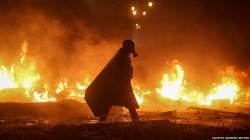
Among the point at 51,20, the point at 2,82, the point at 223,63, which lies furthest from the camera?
the point at 223,63

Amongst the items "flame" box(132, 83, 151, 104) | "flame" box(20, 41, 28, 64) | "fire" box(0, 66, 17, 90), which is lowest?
"flame" box(132, 83, 151, 104)

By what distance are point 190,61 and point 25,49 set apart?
13035mm

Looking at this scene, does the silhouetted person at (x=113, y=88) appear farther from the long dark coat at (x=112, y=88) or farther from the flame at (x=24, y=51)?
the flame at (x=24, y=51)

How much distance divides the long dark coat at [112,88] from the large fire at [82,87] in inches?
340

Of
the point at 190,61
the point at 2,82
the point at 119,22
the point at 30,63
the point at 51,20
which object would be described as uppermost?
the point at 119,22

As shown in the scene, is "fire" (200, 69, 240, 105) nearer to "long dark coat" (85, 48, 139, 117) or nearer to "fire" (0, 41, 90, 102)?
"fire" (0, 41, 90, 102)

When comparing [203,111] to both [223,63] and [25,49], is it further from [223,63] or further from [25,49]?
[25,49]

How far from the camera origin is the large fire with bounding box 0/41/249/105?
14.4 meters

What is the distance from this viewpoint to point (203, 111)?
10.9 metres

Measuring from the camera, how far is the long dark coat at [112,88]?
6.10 m

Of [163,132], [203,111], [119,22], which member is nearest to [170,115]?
[203,111]

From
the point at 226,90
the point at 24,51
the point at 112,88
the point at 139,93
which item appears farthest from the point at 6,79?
the point at 226,90

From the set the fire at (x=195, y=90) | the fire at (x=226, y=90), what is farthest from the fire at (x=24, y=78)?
the fire at (x=226, y=90)

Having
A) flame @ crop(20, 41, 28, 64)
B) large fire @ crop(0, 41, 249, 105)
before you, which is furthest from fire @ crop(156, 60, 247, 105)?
flame @ crop(20, 41, 28, 64)
